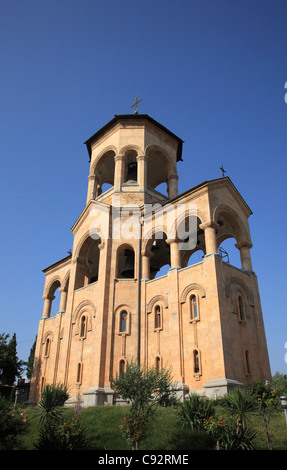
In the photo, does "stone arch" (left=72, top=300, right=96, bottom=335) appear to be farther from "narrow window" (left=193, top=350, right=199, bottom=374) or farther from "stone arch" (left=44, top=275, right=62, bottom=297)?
"narrow window" (left=193, top=350, right=199, bottom=374)

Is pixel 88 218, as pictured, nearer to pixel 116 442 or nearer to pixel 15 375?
pixel 116 442

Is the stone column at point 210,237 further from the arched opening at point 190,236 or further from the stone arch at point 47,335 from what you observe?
the stone arch at point 47,335

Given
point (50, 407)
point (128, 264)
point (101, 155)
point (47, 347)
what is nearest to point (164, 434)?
point (50, 407)

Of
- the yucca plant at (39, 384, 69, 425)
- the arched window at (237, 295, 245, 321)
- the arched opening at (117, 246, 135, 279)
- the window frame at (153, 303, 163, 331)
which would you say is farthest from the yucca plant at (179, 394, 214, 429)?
the arched opening at (117, 246, 135, 279)

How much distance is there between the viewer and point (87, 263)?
2609 centimetres

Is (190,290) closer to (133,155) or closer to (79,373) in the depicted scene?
(79,373)

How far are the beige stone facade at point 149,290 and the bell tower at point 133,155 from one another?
85 mm

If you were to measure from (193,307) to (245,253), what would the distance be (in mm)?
5187

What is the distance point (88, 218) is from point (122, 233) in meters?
3.30

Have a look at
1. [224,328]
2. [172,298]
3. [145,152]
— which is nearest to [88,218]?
[145,152]

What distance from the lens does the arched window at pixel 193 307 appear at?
61.3 feet
